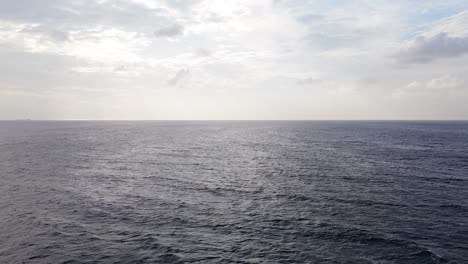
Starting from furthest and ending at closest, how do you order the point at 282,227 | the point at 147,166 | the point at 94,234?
the point at 147,166
the point at 282,227
the point at 94,234

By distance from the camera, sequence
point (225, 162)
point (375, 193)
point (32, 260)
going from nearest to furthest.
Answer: point (32, 260) → point (375, 193) → point (225, 162)

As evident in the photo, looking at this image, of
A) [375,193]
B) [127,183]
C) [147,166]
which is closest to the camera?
[375,193]

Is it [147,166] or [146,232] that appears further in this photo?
[147,166]

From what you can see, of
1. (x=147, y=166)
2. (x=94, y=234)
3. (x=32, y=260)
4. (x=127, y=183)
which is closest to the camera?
(x=32, y=260)

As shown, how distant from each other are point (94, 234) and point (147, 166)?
162 feet

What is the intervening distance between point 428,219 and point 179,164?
210 feet

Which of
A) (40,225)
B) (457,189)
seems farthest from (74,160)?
(457,189)

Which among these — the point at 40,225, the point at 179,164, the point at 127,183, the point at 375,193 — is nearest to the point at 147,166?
the point at 179,164

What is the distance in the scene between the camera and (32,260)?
31.6m

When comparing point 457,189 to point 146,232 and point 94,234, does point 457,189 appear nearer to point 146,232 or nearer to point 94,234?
point 146,232

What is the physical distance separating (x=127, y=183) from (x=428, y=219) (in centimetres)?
5603

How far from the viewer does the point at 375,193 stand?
55.5 meters

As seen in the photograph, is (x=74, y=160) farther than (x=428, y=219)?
Yes

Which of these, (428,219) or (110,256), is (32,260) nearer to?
(110,256)
